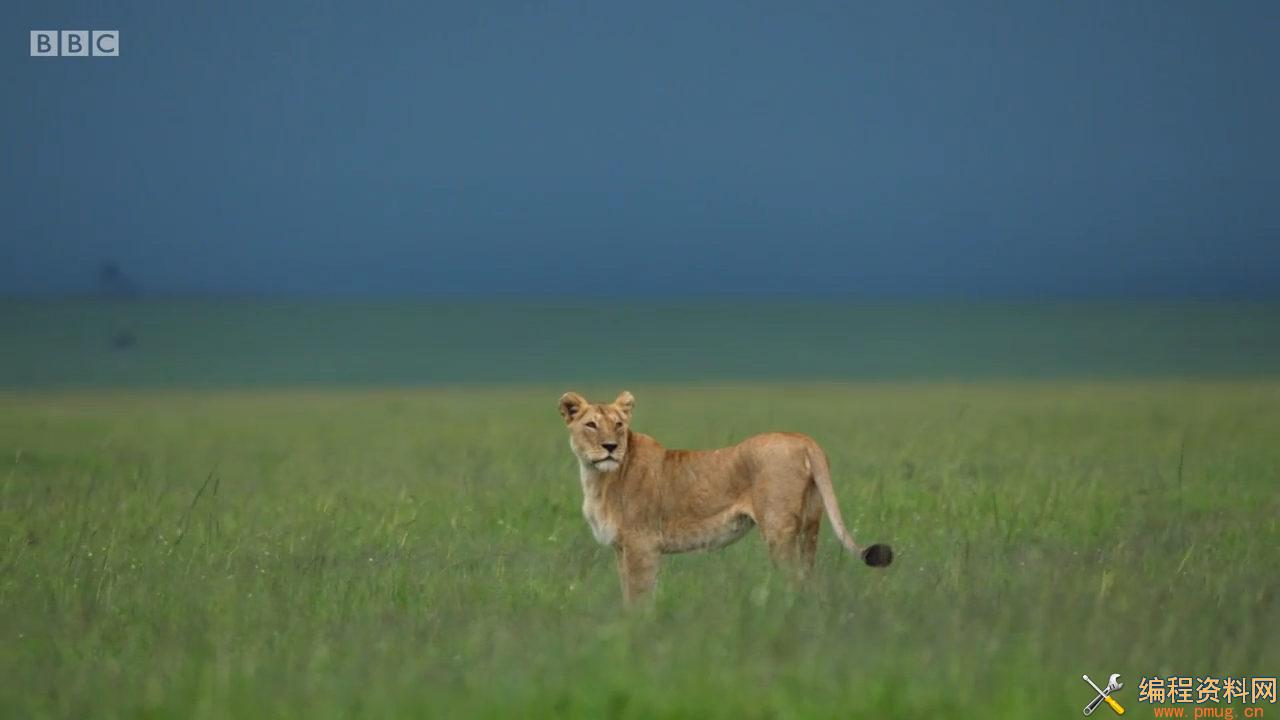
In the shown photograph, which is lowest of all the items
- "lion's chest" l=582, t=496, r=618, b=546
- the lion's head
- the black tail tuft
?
the black tail tuft

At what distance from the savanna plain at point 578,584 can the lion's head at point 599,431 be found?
764mm

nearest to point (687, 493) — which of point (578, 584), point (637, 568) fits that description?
point (637, 568)

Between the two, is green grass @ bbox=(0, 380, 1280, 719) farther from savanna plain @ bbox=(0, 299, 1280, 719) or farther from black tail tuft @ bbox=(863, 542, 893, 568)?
black tail tuft @ bbox=(863, 542, 893, 568)

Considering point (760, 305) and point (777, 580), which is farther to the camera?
point (760, 305)

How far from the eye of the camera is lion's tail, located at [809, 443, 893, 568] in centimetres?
1004

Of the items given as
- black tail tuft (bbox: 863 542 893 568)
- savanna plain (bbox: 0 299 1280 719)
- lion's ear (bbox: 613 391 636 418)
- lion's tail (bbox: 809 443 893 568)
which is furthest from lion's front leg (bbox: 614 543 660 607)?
black tail tuft (bbox: 863 542 893 568)

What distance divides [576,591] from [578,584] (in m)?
0.23

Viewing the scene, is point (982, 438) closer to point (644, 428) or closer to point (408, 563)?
point (644, 428)

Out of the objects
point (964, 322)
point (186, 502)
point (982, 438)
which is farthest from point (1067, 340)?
point (186, 502)

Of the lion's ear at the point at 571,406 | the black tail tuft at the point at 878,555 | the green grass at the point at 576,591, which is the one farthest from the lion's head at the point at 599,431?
the black tail tuft at the point at 878,555

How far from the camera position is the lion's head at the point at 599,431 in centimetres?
1080

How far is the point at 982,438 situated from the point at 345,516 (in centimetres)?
1015

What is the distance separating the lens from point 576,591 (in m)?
11.0

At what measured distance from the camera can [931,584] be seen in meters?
10.7
